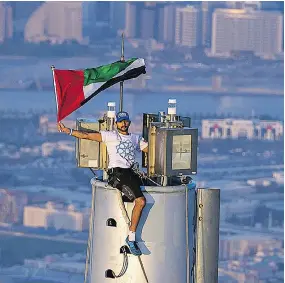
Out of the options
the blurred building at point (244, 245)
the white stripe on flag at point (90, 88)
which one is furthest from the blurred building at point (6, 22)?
the white stripe on flag at point (90, 88)

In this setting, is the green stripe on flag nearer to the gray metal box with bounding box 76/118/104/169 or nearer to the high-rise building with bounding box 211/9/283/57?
the gray metal box with bounding box 76/118/104/169

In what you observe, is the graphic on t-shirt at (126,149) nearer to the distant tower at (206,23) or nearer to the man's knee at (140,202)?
the man's knee at (140,202)

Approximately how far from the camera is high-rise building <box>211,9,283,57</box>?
40.3 meters

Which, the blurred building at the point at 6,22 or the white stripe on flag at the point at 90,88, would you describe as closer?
the white stripe on flag at the point at 90,88

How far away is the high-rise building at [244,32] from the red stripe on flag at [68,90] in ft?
115

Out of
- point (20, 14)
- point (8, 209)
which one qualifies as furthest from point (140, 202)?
point (20, 14)

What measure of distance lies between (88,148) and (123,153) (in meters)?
0.14

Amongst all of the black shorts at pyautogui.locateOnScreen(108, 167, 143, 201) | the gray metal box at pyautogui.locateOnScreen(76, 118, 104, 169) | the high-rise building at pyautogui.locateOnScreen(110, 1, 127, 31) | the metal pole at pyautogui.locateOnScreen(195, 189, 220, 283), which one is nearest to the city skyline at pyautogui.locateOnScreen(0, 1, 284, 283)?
the high-rise building at pyautogui.locateOnScreen(110, 1, 127, 31)

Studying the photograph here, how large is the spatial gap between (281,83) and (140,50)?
4044 millimetres

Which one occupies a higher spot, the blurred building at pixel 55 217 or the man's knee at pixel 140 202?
the man's knee at pixel 140 202

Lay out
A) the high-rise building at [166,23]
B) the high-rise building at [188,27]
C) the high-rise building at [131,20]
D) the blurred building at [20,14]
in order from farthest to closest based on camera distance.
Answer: the high-rise building at [188,27] → the high-rise building at [166,23] → the blurred building at [20,14] → the high-rise building at [131,20]

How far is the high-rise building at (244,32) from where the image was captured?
40.3m

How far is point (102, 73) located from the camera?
5.27 meters

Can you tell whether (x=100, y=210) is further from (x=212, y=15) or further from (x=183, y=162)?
(x=212, y=15)
